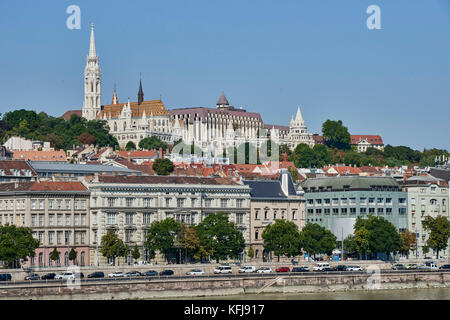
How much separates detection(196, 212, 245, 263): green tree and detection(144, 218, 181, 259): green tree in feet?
8.45

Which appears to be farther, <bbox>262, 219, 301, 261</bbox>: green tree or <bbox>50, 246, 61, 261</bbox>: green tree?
<bbox>262, 219, 301, 261</bbox>: green tree

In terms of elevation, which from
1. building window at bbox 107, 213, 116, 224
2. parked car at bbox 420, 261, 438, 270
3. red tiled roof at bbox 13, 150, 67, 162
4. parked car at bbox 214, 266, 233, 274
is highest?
red tiled roof at bbox 13, 150, 67, 162

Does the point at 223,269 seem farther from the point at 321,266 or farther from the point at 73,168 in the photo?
the point at 73,168

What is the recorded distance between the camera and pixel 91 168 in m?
145

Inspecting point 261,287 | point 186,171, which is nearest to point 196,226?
point 261,287

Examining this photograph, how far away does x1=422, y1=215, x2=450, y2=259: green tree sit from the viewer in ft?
411

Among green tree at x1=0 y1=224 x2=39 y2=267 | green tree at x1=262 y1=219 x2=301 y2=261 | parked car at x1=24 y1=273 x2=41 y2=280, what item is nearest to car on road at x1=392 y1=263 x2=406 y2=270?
green tree at x1=262 y1=219 x2=301 y2=261

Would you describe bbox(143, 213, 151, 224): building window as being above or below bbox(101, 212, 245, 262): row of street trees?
above

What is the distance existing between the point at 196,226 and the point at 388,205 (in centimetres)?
2666

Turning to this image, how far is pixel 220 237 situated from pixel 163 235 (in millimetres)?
5562

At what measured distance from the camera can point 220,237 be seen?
111 m

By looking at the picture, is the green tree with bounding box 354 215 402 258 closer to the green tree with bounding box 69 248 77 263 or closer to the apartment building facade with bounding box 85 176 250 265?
the apartment building facade with bounding box 85 176 250 265

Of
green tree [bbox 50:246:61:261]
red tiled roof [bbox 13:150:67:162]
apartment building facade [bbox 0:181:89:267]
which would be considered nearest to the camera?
green tree [bbox 50:246:61:261]

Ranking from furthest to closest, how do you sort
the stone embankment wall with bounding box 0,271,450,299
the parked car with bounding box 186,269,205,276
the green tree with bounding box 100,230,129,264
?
1. the green tree with bounding box 100,230,129,264
2. the parked car with bounding box 186,269,205,276
3. the stone embankment wall with bounding box 0,271,450,299
